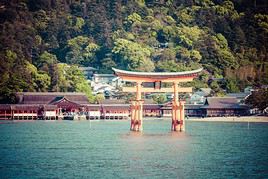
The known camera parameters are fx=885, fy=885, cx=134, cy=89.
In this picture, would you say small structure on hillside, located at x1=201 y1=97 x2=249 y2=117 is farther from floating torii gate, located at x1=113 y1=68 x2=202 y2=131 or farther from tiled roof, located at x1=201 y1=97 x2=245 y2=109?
floating torii gate, located at x1=113 y1=68 x2=202 y2=131

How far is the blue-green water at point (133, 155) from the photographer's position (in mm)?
31625

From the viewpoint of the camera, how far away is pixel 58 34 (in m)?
116

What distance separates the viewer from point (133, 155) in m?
37.8

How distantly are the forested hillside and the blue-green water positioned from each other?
35.4m

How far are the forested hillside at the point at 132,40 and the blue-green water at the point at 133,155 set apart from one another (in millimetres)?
35359

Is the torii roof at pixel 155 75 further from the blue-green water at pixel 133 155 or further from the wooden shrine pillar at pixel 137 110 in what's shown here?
the blue-green water at pixel 133 155

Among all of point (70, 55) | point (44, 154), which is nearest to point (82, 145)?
point (44, 154)

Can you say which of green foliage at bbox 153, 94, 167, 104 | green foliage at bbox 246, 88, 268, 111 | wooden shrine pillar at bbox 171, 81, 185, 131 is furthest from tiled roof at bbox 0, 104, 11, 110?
wooden shrine pillar at bbox 171, 81, 185, 131

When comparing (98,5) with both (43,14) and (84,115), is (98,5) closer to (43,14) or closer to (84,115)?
(43,14)

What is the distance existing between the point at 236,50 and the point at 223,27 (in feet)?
26.0

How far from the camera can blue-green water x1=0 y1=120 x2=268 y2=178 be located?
31625mm

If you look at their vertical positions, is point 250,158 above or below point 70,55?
below

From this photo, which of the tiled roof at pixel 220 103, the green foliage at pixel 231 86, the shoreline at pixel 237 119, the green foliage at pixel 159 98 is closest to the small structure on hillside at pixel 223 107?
the tiled roof at pixel 220 103

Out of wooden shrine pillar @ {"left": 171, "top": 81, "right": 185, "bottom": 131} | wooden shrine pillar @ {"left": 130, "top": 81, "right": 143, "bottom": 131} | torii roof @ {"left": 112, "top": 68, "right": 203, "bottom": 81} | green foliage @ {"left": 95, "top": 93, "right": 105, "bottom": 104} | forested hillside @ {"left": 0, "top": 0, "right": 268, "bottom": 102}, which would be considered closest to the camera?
wooden shrine pillar @ {"left": 130, "top": 81, "right": 143, "bottom": 131}
